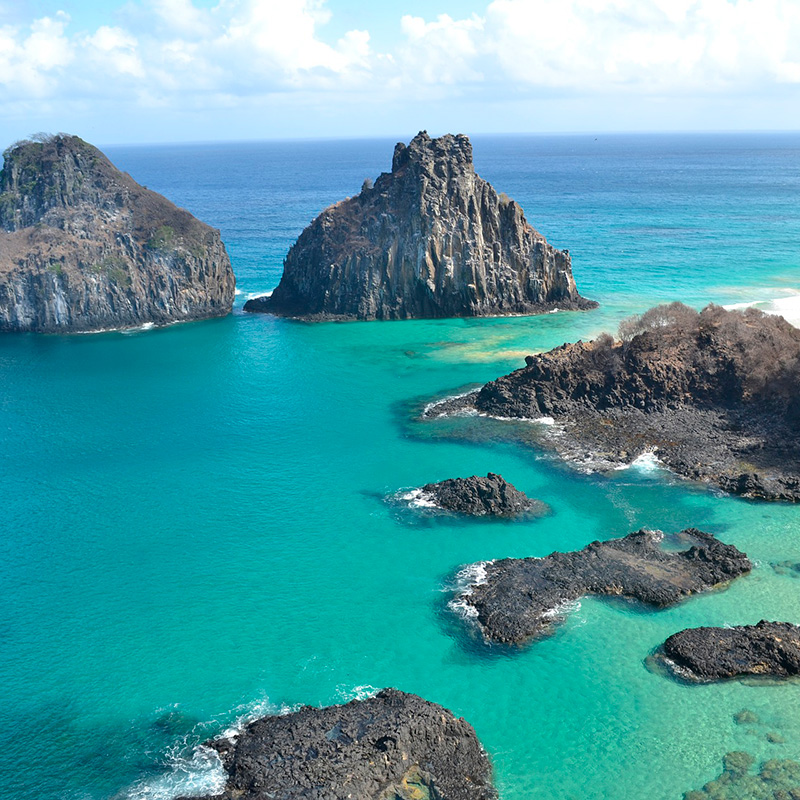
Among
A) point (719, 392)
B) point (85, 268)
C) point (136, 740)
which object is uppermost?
point (85, 268)

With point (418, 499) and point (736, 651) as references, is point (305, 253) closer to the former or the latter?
point (418, 499)

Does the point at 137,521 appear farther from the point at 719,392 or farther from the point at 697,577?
the point at 719,392

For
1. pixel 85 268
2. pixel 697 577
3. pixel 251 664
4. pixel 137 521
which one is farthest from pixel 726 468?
pixel 85 268

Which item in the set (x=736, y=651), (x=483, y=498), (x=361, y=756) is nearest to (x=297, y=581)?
(x=483, y=498)

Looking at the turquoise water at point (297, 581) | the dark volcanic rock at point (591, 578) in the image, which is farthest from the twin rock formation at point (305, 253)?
the dark volcanic rock at point (591, 578)

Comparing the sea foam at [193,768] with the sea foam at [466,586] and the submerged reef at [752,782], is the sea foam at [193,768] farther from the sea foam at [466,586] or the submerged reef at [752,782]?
the submerged reef at [752,782]
